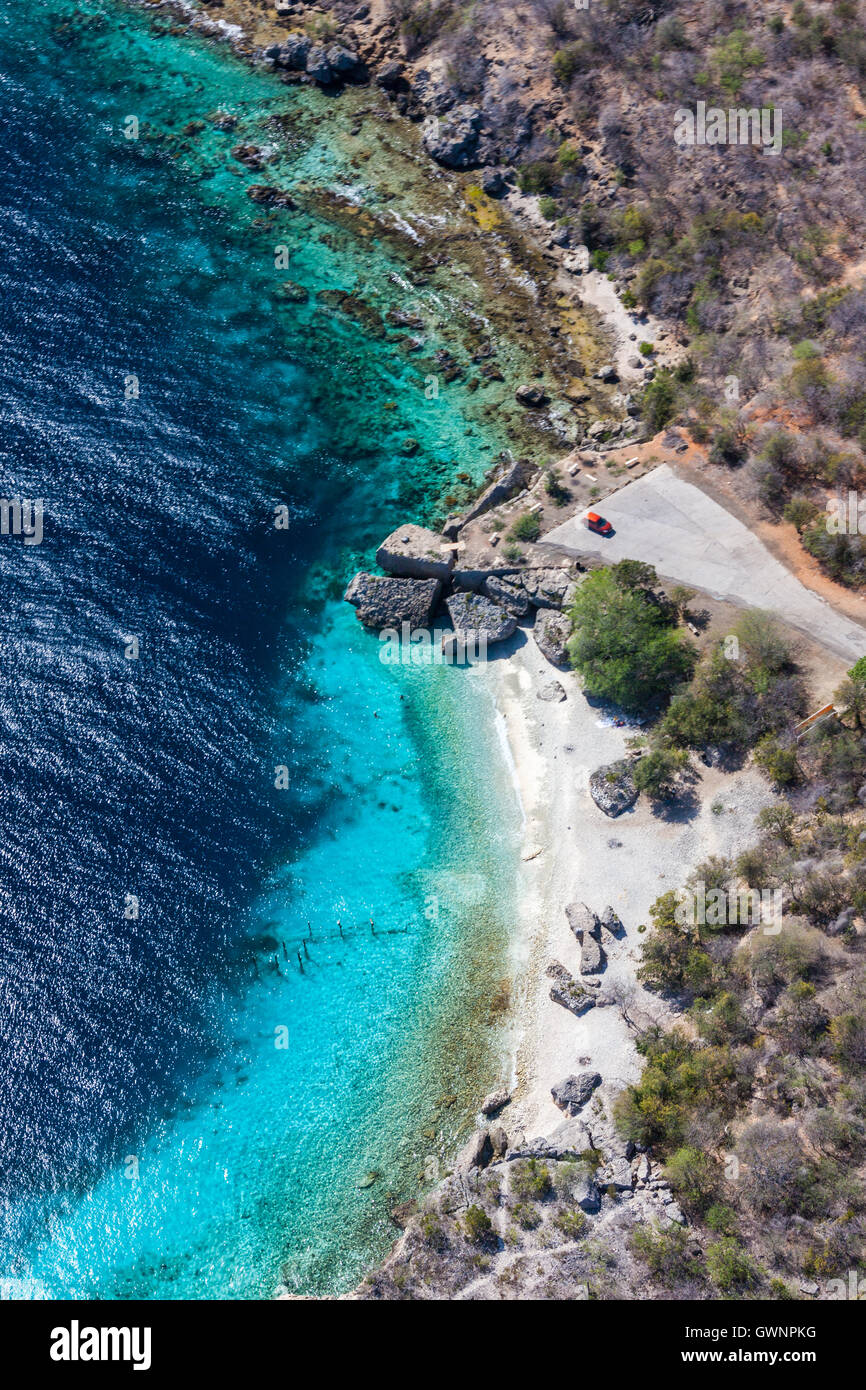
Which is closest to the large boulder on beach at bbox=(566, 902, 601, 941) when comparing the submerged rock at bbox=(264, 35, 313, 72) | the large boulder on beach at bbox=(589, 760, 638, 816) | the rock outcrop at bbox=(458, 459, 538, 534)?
the large boulder on beach at bbox=(589, 760, 638, 816)

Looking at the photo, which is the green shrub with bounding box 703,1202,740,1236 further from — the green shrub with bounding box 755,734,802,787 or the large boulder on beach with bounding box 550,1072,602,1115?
the green shrub with bounding box 755,734,802,787

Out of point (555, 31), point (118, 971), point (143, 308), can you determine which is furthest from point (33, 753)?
point (555, 31)

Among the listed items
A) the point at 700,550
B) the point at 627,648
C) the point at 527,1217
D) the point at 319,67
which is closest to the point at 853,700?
the point at 627,648

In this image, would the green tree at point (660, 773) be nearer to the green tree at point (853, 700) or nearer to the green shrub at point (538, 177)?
the green tree at point (853, 700)

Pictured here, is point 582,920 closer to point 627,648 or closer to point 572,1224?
point 572,1224

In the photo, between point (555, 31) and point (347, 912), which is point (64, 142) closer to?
point (555, 31)

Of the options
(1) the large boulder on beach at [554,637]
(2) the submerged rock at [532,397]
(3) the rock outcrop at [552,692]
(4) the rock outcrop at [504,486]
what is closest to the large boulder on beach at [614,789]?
(3) the rock outcrop at [552,692]

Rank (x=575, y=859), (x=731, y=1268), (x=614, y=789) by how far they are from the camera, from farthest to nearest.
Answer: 1. (x=614, y=789)
2. (x=575, y=859)
3. (x=731, y=1268)

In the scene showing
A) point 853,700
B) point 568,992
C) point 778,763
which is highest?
point 853,700
